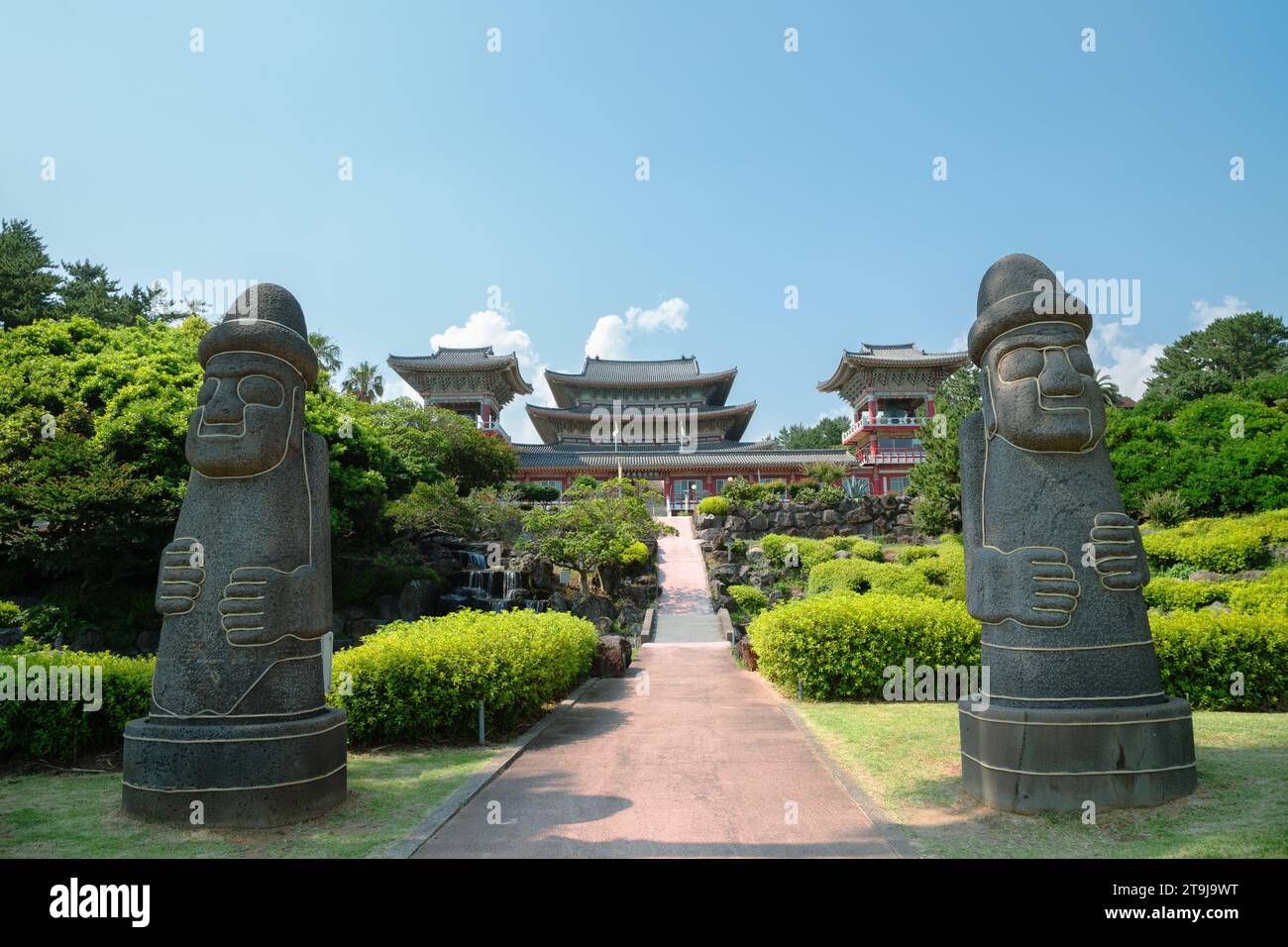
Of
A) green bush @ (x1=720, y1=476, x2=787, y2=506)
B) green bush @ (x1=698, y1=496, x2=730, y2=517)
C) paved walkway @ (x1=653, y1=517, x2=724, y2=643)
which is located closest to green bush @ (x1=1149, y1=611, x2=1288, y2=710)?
paved walkway @ (x1=653, y1=517, x2=724, y2=643)

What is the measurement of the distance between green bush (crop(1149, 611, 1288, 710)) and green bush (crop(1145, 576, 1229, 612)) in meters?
3.59

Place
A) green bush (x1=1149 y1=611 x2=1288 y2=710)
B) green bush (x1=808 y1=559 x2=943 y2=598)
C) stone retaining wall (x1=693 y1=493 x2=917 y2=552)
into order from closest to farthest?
green bush (x1=1149 y1=611 x2=1288 y2=710) < green bush (x1=808 y1=559 x2=943 y2=598) < stone retaining wall (x1=693 y1=493 x2=917 y2=552)

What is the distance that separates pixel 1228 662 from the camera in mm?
7668

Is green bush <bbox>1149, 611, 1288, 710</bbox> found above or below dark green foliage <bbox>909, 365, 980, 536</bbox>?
below

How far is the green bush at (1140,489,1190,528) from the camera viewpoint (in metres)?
18.5

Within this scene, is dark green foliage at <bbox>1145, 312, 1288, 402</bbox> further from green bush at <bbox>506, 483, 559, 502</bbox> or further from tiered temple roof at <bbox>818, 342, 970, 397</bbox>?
green bush at <bbox>506, 483, 559, 502</bbox>

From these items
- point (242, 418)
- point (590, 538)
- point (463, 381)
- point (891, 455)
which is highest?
point (463, 381)

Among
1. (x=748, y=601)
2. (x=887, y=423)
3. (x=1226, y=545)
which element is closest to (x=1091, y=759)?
(x=1226, y=545)

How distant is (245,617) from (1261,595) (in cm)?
1224

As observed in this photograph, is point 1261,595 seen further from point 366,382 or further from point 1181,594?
point 366,382

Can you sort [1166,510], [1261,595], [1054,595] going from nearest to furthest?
1. [1054,595]
2. [1261,595]
3. [1166,510]

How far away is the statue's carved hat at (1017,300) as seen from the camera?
538cm

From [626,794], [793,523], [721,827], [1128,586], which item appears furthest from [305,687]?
[793,523]

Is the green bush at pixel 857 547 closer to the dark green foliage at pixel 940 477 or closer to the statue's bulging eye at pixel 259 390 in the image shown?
the dark green foliage at pixel 940 477
